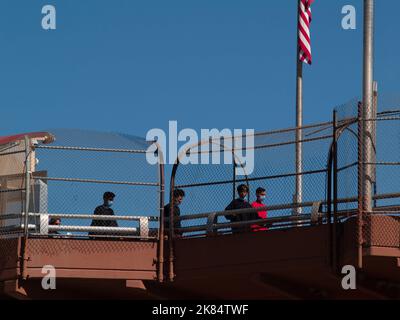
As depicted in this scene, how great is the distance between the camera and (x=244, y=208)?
27484 millimetres

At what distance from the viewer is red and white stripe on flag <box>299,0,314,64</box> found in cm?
3634

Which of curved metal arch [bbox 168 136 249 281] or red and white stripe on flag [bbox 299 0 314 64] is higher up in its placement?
red and white stripe on flag [bbox 299 0 314 64]

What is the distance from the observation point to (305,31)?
3659cm

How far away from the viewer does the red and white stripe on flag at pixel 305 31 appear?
36.3 metres

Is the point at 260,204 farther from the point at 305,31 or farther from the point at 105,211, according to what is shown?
the point at 305,31

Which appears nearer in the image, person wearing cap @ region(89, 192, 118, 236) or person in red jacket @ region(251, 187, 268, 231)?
person in red jacket @ region(251, 187, 268, 231)

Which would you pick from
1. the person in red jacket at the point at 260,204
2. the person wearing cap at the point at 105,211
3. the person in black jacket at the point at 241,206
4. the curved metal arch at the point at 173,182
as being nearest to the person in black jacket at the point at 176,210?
the curved metal arch at the point at 173,182

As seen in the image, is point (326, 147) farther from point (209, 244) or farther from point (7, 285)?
point (7, 285)

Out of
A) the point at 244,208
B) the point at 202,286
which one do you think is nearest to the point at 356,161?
the point at 244,208

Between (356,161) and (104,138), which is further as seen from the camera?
(104,138)

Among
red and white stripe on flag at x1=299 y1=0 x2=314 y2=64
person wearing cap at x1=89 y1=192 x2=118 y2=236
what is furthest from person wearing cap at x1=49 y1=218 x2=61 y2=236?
red and white stripe on flag at x1=299 y1=0 x2=314 y2=64

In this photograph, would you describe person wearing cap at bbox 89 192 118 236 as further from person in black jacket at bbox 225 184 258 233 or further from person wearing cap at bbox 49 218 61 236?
person in black jacket at bbox 225 184 258 233

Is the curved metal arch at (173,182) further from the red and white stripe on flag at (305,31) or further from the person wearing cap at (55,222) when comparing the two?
the red and white stripe on flag at (305,31)
